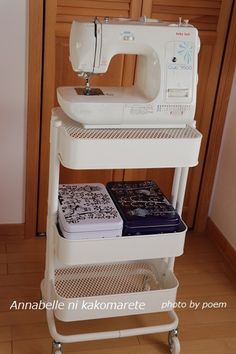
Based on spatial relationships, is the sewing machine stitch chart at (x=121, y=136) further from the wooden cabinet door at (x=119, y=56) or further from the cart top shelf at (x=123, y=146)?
the wooden cabinet door at (x=119, y=56)

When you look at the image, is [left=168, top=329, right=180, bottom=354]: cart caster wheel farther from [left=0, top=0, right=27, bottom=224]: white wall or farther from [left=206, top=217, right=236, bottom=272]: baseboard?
[left=0, top=0, right=27, bottom=224]: white wall

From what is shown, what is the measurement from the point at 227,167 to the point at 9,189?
103 centimetres

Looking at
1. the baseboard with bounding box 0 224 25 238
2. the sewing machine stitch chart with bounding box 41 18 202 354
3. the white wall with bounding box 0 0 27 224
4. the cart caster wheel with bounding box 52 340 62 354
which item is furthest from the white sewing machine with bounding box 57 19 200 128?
the baseboard with bounding box 0 224 25 238

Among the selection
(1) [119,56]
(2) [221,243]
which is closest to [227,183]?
(2) [221,243]

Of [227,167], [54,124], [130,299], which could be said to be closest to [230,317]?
[130,299]

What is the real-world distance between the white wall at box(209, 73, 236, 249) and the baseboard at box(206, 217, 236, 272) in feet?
0.07

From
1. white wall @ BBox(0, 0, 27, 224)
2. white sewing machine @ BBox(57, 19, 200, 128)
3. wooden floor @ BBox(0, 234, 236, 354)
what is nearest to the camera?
white sewing machine @ BBox(57, 19, 200, 128)

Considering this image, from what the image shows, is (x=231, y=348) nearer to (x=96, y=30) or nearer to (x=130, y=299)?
(x=130, y=299)

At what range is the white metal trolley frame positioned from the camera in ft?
4.92

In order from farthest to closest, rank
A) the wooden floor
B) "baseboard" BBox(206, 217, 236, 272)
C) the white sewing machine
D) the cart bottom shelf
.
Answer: "baseboard" BBox(206, 217, 236, 272)
the wooden floor
the cart bottom shelf
the white sewing machine

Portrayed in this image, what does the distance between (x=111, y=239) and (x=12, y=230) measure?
0.87m

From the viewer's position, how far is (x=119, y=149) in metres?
1.51

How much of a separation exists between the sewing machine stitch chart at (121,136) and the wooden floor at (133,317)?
107 millimetres

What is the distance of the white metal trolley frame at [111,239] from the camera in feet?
4.92
